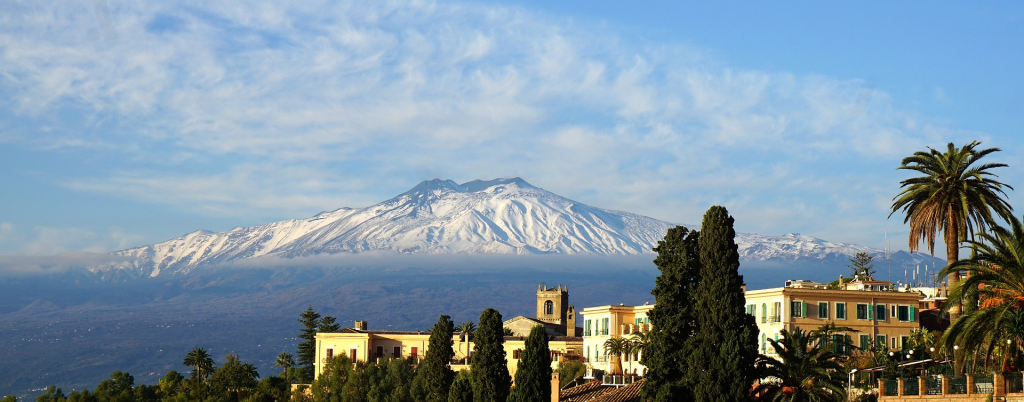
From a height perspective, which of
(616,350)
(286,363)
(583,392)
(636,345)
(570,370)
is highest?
(636,345)

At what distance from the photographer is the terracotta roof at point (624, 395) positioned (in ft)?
202

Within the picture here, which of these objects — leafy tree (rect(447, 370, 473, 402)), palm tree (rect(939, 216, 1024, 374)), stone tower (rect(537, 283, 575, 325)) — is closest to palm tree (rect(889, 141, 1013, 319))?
palm tree (rect(939, 216, 1024, 374))

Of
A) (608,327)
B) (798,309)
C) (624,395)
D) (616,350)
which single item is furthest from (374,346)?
(798,309)

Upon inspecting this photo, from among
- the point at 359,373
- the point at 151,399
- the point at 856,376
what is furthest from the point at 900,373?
the point at 151,399

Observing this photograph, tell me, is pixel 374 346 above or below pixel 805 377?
below

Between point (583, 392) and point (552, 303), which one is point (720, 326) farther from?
point (552, 303)

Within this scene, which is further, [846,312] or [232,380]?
[232,380]

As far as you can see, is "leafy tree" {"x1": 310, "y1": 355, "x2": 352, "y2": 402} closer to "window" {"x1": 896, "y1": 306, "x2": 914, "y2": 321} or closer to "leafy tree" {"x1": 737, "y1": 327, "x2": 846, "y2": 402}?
"window" {"x1": 896, "y1": 306, "x2": 914, "y2": 321}

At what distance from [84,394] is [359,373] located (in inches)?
1671

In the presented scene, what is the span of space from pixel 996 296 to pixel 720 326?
34.8 feet

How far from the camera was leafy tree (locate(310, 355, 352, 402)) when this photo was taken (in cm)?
10162

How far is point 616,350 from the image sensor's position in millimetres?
80750

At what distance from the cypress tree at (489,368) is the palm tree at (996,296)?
26.6m

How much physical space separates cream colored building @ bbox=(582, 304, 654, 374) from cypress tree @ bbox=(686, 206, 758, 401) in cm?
3144
